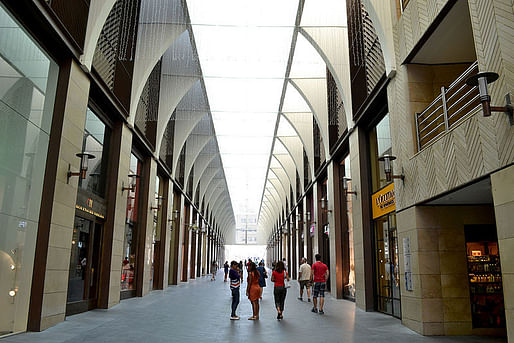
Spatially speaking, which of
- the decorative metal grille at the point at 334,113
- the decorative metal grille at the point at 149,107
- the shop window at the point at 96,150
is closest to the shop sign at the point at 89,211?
Result: the shop window at the point at 96,150

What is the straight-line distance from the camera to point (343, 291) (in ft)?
51.0

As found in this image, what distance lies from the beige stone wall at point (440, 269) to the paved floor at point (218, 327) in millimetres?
370

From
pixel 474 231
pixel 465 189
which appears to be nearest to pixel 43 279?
pixel 465 189

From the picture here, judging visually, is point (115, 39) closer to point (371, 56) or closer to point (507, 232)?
point (371, 56)

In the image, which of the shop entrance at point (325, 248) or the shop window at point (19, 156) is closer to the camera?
the shop window at point (19, 156)

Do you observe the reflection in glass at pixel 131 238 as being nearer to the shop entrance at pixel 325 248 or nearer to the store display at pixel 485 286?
the shop entrance at pixel 325 248

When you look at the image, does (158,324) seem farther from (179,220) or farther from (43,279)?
(179,220)

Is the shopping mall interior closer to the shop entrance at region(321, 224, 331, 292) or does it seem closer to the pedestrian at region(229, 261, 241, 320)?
the pedestrian at region(229, 261, 241, 320)

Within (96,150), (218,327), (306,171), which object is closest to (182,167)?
(306,171)

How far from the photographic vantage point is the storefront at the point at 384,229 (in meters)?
10.4

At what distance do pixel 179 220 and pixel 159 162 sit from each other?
6700 millimetres

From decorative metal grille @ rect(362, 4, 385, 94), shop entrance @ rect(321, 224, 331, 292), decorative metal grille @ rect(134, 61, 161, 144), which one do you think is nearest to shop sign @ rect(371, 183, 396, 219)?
decorative metal grille @ rect(362, 4, 385, 94)

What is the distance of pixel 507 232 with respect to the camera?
200 inches

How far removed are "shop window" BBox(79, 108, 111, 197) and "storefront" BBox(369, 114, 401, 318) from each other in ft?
26.7
